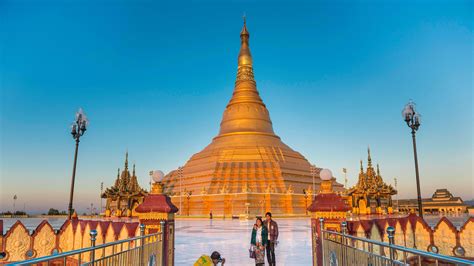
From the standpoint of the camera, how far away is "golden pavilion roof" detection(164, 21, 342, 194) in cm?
5069

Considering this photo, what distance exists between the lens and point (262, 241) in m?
9.51

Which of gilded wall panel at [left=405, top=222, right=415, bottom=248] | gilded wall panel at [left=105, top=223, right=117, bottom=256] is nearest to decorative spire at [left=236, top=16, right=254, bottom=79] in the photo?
gilded wall panel at [left=405, top=222, right=415, bottom=248]

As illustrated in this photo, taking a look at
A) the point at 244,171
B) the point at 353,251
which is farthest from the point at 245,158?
the point at 353,251

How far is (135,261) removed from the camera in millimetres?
7027

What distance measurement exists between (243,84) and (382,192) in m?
31.7

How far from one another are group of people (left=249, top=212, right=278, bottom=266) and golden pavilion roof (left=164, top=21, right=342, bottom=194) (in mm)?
37493

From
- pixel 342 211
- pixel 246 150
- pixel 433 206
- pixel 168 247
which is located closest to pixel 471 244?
pixel 342 211

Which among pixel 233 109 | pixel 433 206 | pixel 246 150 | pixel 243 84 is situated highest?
A: pixel 243 84

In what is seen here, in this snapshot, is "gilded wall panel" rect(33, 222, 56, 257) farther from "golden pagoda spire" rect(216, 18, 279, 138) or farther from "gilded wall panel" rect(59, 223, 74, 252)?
"golden pagoda spire" rect(216, 18, 279, 138)

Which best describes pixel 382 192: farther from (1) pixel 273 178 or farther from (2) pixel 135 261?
(2) pixel 135 261

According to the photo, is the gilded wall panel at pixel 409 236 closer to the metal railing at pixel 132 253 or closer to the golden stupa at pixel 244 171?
the metal railing at pixel 132 253

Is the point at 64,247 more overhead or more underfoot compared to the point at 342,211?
more underfoot

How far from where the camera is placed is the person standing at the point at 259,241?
9195mm

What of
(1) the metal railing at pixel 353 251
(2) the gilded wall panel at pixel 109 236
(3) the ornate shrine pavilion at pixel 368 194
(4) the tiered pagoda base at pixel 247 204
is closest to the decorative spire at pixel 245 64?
(4) the tiered pagoda base at pixel 247 204
